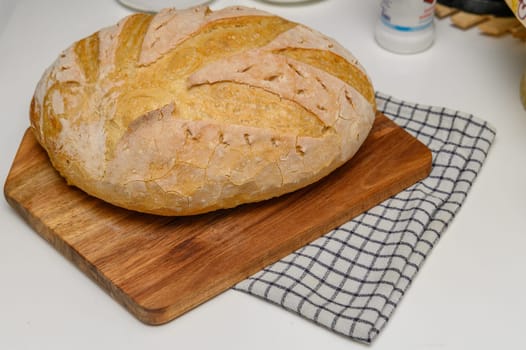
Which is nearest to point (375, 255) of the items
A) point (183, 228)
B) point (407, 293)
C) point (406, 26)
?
point (407, 293)

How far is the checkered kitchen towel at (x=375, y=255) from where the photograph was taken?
1291 millimetres

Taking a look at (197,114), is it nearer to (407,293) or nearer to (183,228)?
(183,228)

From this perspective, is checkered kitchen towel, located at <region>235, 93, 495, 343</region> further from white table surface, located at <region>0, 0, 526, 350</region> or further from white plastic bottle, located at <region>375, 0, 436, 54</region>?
white plastic bottle, located at <region>375, 0, 436, 54</region>

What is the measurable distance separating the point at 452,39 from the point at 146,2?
730mm

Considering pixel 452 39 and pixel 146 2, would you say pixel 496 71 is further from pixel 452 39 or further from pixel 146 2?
pixel 146 2

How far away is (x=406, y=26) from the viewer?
6.14 feet

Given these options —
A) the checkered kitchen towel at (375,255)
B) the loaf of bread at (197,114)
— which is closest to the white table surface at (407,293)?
the checkered kitchen towel at (375,255)

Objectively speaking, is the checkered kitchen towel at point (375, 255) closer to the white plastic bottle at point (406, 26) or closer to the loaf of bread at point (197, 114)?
the loaf of bread at point (197, 114)

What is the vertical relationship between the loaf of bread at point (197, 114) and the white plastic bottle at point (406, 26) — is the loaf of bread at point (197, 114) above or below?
above

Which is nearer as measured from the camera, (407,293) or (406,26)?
(407,293)

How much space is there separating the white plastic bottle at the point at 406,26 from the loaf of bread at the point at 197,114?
39 cm

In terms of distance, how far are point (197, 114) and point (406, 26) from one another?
71 cm

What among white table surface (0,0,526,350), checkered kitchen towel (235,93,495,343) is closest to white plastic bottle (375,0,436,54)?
white table surface (0,0,526,350)

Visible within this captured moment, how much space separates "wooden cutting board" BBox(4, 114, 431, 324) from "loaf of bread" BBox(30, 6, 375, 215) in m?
0.04
